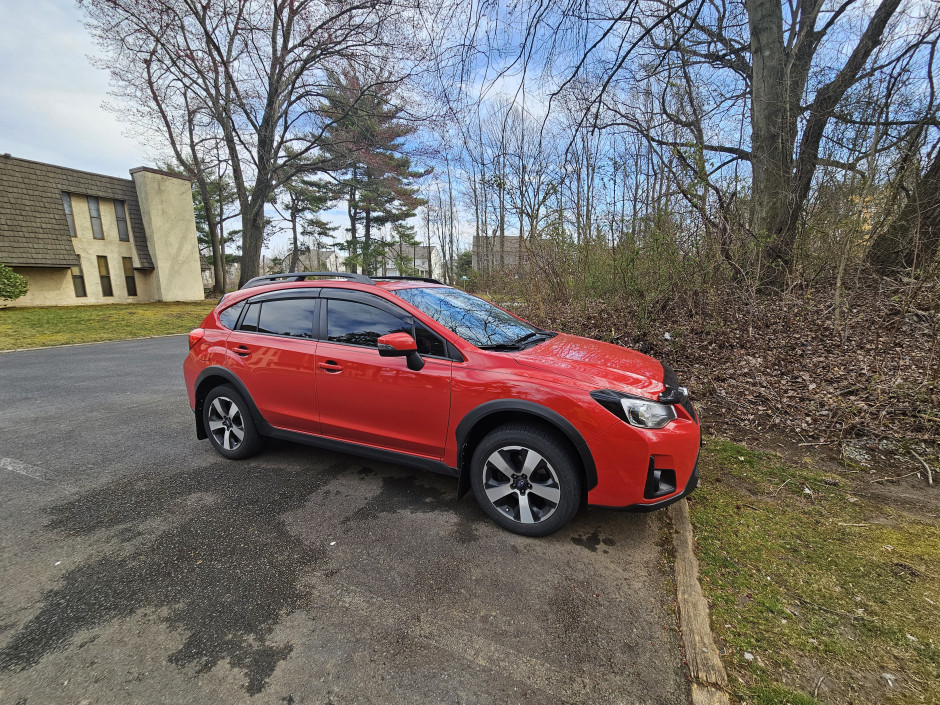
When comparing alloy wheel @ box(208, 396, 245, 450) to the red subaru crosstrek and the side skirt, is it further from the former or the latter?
the side skirt

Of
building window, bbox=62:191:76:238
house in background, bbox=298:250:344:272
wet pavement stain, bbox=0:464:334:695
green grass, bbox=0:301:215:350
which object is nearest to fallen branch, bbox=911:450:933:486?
wet pavement stain, bbox=0:464:334:695

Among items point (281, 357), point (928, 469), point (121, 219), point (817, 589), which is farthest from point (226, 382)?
point (121, 219)

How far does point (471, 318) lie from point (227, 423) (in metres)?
2.53

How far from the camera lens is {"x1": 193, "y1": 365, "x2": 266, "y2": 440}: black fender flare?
3.59m

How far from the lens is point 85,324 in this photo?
14.0 metres

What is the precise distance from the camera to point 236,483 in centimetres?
332

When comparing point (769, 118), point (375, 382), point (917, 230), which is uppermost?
point (769, 118)

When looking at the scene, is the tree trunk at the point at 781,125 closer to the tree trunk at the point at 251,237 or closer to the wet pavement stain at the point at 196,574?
the wet pavement stain at the point at 196,574

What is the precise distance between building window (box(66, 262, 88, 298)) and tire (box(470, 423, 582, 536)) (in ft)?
86.4

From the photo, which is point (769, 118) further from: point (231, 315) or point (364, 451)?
point (231, 315)

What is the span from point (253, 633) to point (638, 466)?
2183 mm

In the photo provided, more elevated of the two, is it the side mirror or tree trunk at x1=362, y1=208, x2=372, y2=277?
tree trunk at x1=362, y1=208, x2=372, y2=277

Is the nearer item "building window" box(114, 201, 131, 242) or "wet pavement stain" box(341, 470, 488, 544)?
"wet pavement stain" box(341, 470, 488, 544)

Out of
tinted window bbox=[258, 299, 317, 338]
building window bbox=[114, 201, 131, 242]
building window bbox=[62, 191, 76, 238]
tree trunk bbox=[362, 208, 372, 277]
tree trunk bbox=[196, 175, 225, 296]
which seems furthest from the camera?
tree trunk bbox=[362, 208, 372, 277]
